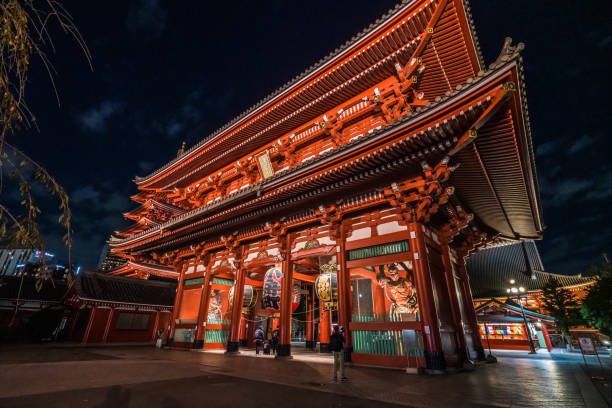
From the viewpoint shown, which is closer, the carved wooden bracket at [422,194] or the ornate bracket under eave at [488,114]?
the ornate bracket under eave at [488,114]

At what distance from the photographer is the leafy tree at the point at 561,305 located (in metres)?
22.4

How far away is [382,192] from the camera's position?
9172 mm

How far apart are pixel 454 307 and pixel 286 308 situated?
6188 mm

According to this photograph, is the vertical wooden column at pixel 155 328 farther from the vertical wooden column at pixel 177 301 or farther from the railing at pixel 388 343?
the railing at pixel 388 343

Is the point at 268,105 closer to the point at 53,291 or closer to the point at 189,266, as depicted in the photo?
the point at 189,266

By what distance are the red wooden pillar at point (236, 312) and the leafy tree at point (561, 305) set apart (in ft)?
86.2

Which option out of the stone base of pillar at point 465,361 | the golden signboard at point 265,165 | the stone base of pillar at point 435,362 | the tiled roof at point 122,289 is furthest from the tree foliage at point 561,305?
Result: the tiled roof at point 122,289

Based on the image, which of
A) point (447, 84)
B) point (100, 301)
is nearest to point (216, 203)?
point (447, 84)

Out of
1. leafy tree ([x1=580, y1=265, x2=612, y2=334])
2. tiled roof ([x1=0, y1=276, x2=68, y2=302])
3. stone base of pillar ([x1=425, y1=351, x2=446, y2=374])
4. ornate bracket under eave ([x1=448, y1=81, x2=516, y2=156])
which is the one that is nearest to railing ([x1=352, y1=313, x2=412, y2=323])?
stone base of pillar ([x1=425, y1=351, x2=446, y2=374])

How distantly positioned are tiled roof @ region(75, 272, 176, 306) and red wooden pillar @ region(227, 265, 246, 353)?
1261 centimetres

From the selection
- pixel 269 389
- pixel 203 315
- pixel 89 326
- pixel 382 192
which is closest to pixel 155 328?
pixel 89 326

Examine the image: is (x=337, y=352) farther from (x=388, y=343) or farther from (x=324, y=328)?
(x=324, y=328)

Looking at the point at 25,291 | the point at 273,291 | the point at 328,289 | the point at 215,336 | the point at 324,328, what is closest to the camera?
the point at 328,289

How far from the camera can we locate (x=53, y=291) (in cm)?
2456
